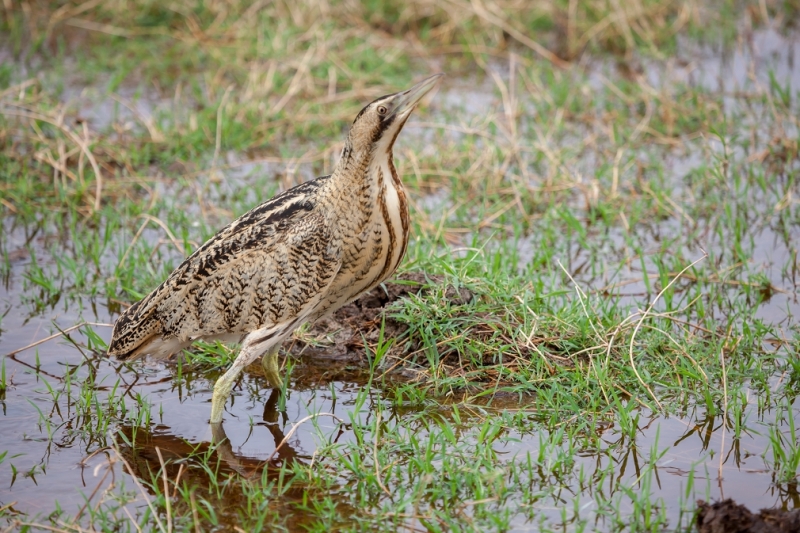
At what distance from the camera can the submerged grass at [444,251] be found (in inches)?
159

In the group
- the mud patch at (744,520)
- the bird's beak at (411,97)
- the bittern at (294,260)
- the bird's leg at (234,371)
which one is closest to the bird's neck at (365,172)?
the bittern at (294,260)

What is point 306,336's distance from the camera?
528 cm

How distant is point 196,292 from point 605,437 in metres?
1.87

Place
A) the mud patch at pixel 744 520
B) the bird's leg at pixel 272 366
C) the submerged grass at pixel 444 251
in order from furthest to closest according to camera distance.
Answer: the bird's leg at pixel 272 366, the submerged grass at pixel 444 251, the mud patch at pixel 744 520

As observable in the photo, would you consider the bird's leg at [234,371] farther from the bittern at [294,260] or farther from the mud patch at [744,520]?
the mud patch at [744,520]

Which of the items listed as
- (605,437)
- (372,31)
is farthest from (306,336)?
(372,31)

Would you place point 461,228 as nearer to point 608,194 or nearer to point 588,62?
point 608,194

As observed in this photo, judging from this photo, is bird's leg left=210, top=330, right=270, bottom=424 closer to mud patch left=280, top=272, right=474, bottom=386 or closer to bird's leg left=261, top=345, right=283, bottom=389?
bird's leg left=261, top=345, right=283, bottom=389

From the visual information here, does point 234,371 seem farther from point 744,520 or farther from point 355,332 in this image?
point 744,520

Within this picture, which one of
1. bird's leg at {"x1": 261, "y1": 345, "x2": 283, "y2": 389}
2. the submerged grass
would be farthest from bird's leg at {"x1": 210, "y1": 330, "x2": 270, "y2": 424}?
bird's leg at {"x1": 261, "y1": 345, "x2": 283, "y2": 389}

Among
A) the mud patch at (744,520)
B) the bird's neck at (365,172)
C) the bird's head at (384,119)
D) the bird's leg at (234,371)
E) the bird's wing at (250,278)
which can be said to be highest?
the bird's head at (384,119)

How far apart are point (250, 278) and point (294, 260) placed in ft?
0.75

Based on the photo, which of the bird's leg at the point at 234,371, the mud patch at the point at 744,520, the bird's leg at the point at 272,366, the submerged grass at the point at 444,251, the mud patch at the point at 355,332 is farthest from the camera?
the mud patch at the point at 355,332

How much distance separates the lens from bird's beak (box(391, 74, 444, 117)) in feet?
13.4
